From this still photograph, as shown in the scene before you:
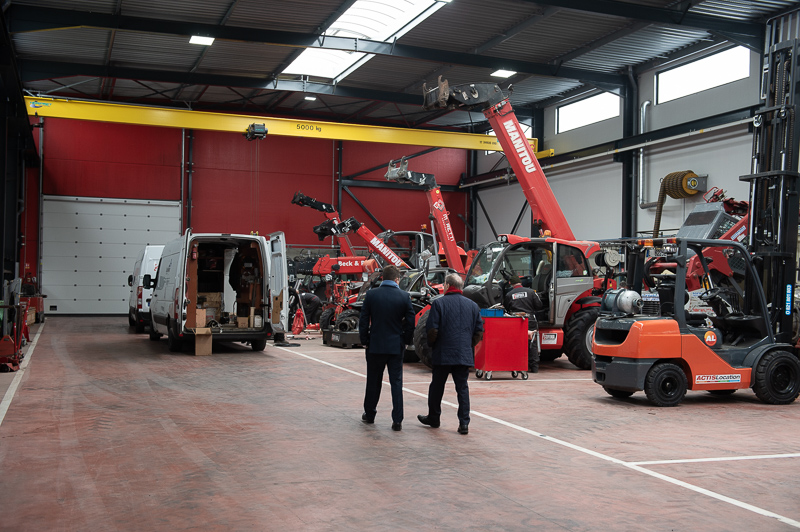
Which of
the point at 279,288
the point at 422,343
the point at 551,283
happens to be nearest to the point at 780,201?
the point at 551,283

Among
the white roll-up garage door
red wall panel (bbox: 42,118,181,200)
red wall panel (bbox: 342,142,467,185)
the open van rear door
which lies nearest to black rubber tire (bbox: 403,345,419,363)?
the open van rear door

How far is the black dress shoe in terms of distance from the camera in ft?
24.4

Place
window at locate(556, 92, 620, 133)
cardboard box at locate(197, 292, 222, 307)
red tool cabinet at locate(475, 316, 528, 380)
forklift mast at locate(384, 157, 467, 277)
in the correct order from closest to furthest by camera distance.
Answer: red tool cabinet at locate(475, 316, 528, 380) < cardboard box at locate(197, 292, 222, 307) < forklift mast at locate(384, 157, 467, 277) < window at locate(556, 92, 620, 133)

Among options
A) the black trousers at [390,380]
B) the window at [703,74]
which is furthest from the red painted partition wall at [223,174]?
the black trousers at [390,380]

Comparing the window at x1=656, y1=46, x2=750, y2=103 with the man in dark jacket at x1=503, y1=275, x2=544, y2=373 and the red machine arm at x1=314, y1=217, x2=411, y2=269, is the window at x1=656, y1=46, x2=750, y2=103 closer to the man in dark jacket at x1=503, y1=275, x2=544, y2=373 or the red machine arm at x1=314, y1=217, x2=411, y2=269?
the red machine arm at x1=314, y1=217, x2=411, y2=269

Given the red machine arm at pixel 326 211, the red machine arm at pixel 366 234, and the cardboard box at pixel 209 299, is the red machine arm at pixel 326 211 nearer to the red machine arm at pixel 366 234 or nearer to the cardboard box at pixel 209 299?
the red machine arm at pixel 366 234

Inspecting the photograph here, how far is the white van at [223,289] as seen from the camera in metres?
13.9

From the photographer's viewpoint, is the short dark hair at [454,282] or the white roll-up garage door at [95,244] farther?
the white roll-up garage door at [95,244]

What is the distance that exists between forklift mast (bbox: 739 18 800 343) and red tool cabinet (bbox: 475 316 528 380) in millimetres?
3286

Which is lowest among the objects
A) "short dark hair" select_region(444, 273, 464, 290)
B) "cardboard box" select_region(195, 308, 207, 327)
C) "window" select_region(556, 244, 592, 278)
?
"cardboard box" select_region(195, 308, 207, 327)

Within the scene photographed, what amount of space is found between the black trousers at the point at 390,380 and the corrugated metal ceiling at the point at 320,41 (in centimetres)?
913

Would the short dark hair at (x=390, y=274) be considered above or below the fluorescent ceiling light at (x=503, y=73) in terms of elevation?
below

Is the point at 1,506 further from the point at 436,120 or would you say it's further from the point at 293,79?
the point at 436,120

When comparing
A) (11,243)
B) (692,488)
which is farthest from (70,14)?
(692,488)
